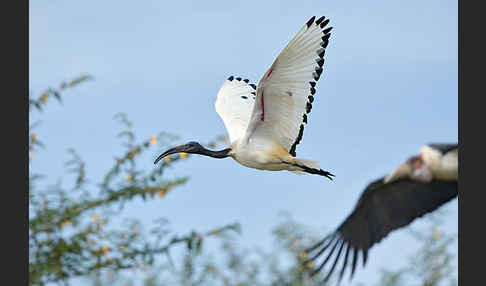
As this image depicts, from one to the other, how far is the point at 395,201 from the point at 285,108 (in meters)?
0.80

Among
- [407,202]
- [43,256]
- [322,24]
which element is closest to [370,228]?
[407,202]

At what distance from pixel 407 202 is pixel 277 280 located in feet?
9.38

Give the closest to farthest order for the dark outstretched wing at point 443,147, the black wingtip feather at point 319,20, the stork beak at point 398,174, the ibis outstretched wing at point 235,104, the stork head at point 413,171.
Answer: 1. the black wingtip feather at point 319,20
2. the dark outstretched wing at point 443,147
3. the stork head at point 413,171
4. the stork beak at point 398,174
5. the ibis outstretched wing at point 235,104

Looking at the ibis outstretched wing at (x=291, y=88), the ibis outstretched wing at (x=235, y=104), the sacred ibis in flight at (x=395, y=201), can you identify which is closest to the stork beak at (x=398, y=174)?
the sacred ibis in flight at (x=395, y=201)

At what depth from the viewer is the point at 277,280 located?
8.10 m

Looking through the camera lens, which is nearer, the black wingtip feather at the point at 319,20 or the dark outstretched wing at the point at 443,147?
the black wingtip feather at the point at 319,20

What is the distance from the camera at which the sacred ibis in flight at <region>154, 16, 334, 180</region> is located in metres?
5.04

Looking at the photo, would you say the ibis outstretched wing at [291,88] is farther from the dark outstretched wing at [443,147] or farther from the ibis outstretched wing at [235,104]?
the dark outstretched wing at [443,147]

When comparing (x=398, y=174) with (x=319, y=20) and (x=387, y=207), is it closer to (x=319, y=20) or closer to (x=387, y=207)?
(x=387, y=207)

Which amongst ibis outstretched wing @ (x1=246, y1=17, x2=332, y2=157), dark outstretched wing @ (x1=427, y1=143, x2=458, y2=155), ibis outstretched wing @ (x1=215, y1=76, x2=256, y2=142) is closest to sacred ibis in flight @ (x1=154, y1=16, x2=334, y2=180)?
ibis outstretched wing @ (x1=246, y1=17, x2=332, y2=157)

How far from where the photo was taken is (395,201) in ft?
17.8

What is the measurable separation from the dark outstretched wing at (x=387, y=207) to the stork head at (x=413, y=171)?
0.05m

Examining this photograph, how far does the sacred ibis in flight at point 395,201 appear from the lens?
17.2 feet

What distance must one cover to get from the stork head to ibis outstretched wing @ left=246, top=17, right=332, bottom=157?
560mm
